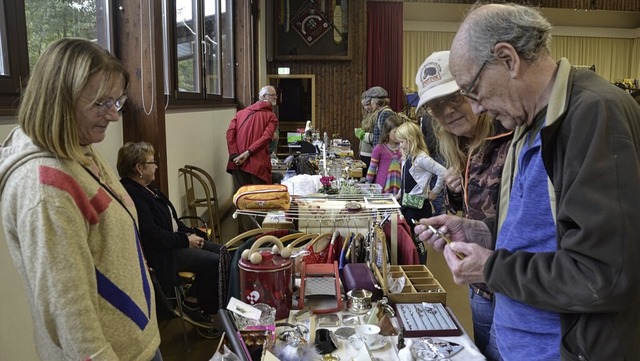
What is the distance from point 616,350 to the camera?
902 millimetres

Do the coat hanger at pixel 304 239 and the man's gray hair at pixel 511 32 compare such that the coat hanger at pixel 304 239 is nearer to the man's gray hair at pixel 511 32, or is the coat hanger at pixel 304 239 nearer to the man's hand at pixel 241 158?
the man's gray hair at pixel 511 32

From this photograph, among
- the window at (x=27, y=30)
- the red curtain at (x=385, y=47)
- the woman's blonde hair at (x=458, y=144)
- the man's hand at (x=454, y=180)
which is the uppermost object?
the red curtain at (x=385, y=47)

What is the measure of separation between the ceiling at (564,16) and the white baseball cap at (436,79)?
9573mm

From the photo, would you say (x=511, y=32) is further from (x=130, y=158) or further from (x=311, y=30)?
(x=311, y=30)

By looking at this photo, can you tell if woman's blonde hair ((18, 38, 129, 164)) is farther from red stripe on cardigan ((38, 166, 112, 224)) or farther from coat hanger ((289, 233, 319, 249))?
coat hanger ((289, 233, 319, 249))

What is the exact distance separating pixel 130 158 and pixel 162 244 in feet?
1.78

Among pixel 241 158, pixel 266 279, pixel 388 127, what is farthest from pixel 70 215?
pixel 241 158

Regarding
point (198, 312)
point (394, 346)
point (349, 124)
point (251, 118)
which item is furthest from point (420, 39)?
point (394, 346)

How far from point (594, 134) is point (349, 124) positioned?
955 centimetres

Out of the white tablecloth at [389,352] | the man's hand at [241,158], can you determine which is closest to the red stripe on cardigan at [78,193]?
the white tablecloth at [389,352]

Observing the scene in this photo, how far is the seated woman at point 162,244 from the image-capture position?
2879mm

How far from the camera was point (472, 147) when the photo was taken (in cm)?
164

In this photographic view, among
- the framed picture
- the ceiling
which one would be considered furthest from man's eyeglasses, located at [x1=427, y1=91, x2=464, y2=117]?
the ceiling

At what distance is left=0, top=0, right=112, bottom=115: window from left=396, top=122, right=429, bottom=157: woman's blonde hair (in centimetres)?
225
